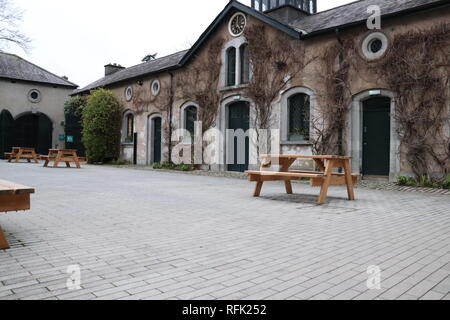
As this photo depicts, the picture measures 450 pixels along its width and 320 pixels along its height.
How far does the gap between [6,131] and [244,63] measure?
18.2 meters

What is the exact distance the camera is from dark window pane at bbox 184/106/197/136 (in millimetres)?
16906

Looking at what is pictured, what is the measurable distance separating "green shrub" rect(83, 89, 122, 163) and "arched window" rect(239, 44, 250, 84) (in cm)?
924

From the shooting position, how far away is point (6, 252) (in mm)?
3146

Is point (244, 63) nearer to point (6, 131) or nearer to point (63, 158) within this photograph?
point (63, 158)

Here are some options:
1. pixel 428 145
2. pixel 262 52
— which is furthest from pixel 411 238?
pixel 262 52

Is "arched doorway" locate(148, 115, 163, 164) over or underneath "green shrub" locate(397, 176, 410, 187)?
over

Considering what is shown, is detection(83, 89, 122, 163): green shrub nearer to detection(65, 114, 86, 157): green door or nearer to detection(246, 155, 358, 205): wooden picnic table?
detection(65, 114, 86, 157): green door

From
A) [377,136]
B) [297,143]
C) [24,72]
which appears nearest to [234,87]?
[297,143]

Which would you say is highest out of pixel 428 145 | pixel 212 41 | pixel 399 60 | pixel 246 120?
pixel 212 41

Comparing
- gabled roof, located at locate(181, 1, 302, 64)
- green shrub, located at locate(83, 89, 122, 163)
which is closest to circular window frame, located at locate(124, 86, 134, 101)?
green shrub, located at locate(83, 89, 122, 163)

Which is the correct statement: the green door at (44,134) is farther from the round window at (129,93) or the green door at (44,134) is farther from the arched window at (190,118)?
the arched window at (190,118)

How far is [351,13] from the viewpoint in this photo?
12445 millimetres
